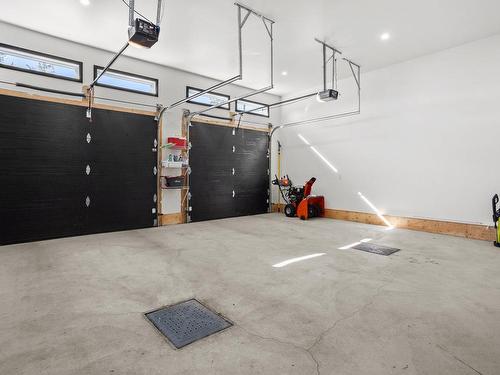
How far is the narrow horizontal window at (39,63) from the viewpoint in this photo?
457cm

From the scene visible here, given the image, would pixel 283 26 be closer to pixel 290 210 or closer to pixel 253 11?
pixel 253 11

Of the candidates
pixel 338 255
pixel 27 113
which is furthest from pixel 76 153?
pixel 338 255

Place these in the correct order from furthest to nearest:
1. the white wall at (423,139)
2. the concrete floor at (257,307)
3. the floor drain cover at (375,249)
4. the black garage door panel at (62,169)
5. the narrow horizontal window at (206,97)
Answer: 1. the narrow horizontal window at (206,97)
2. the white wall at (423,139)
3. the black garage door panel at (62,169)
4. the floor drain cover at (375,249)
5. the concrete floor at (257,307)

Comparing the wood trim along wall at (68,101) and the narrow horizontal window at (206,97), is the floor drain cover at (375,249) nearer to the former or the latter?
the narrow horizontal window at (206,97)

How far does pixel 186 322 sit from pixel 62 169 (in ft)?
14.1

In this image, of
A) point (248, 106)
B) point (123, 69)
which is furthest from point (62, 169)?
point (248, 106)

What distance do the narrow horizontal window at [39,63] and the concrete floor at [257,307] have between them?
297 centimetres

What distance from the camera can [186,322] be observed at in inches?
85.0

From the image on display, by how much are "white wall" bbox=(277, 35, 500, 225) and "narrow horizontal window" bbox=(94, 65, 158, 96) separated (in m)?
4.34

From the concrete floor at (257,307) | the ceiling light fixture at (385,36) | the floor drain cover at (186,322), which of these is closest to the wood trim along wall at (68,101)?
the concrete floor at (257,307)

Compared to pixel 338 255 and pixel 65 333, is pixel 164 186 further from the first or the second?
pixel 65 333

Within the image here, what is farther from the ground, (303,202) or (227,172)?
(227,172)

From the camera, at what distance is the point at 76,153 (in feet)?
17.0

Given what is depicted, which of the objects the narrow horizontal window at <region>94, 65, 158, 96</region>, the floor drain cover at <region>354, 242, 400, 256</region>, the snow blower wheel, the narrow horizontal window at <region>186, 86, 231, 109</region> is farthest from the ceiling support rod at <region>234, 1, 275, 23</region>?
the snow blower wheel
